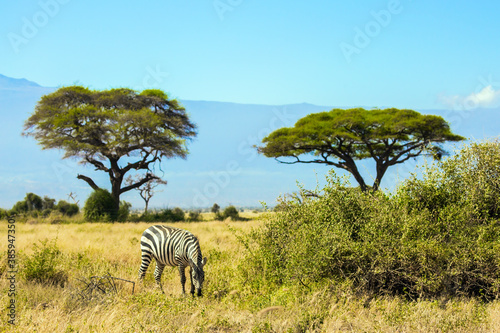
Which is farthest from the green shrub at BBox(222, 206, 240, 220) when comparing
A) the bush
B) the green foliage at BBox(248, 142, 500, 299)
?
the green foliage at BBox(248, 142, 500, 299)

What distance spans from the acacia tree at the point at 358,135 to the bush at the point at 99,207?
41.6 feet

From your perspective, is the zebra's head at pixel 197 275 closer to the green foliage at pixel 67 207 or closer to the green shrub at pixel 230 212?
the green shrub at pixel 230 212

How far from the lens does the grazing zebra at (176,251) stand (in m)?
6.14

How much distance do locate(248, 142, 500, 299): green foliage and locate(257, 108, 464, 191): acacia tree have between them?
21915mm

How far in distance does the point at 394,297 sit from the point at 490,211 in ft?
10.6

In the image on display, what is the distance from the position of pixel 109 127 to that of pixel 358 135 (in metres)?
19.3

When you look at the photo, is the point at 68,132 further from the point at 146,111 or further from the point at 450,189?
the point at 450,189

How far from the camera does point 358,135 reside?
3231 centimetres

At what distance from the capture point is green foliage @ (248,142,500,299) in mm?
6852

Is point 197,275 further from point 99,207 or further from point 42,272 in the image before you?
point 99,207

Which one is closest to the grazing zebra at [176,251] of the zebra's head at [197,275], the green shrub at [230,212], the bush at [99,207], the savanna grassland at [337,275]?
the zebra's head at [197,275]

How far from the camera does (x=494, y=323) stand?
18.5ft

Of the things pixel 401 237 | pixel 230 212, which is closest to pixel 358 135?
pixel 230 212

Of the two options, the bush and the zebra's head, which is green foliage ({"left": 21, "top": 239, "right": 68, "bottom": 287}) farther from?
the bush
